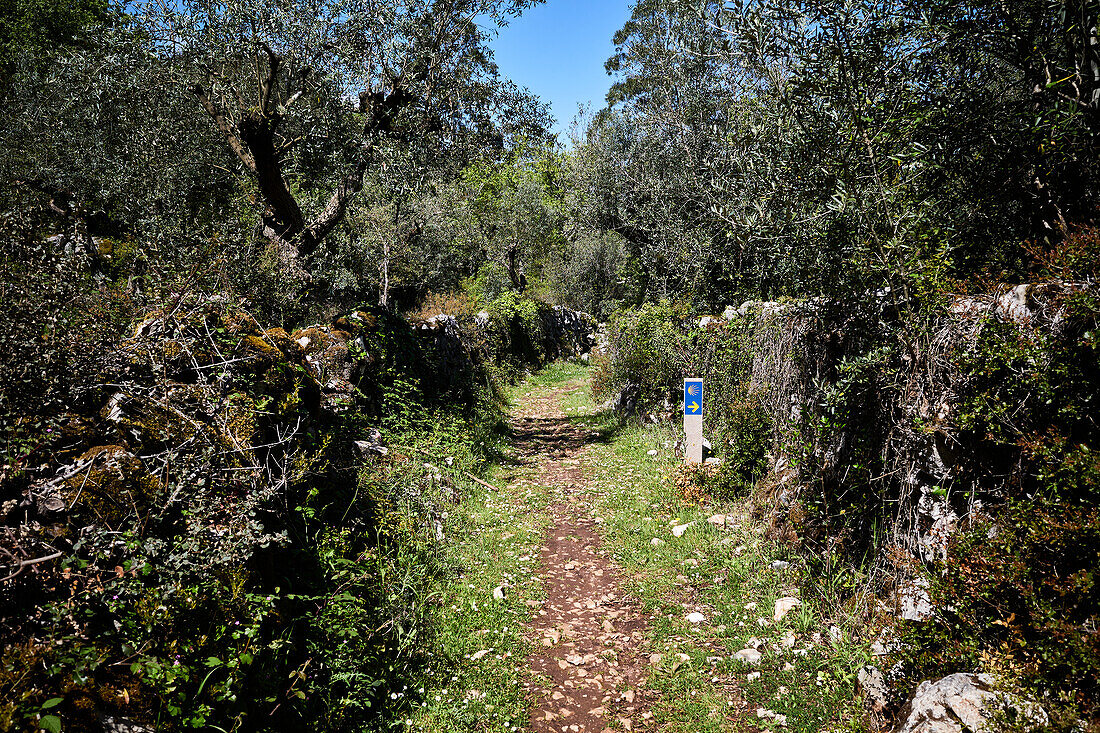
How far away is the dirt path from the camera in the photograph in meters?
A: 4.67

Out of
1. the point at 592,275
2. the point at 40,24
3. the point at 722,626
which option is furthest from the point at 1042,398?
the point at 40,24

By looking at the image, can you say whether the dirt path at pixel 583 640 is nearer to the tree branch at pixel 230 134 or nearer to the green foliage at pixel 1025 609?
the green foliage at pixel 1025 609

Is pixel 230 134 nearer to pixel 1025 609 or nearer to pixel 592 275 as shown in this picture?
pixel 1025 609

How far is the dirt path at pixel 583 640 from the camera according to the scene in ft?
15.3

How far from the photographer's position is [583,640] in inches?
224

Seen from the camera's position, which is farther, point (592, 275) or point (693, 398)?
point (592, 275)

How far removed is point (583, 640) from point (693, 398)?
15.3 feet

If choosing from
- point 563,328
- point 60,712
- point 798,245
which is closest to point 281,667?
point 60,712

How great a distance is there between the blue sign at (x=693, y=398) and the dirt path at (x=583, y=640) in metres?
2.36

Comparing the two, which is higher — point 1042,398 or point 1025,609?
point 1042,398

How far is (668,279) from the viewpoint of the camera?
18078mm

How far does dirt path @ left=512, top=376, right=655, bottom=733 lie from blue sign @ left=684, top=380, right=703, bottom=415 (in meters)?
2.36

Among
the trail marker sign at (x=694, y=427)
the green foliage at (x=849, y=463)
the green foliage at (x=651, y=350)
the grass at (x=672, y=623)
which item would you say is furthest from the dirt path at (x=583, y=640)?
the green foliage at (x=651, y=350)

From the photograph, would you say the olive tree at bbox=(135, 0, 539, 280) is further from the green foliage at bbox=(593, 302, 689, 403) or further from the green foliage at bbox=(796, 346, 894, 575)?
the green foliage at bbox=(796, 346, 894, 575)
